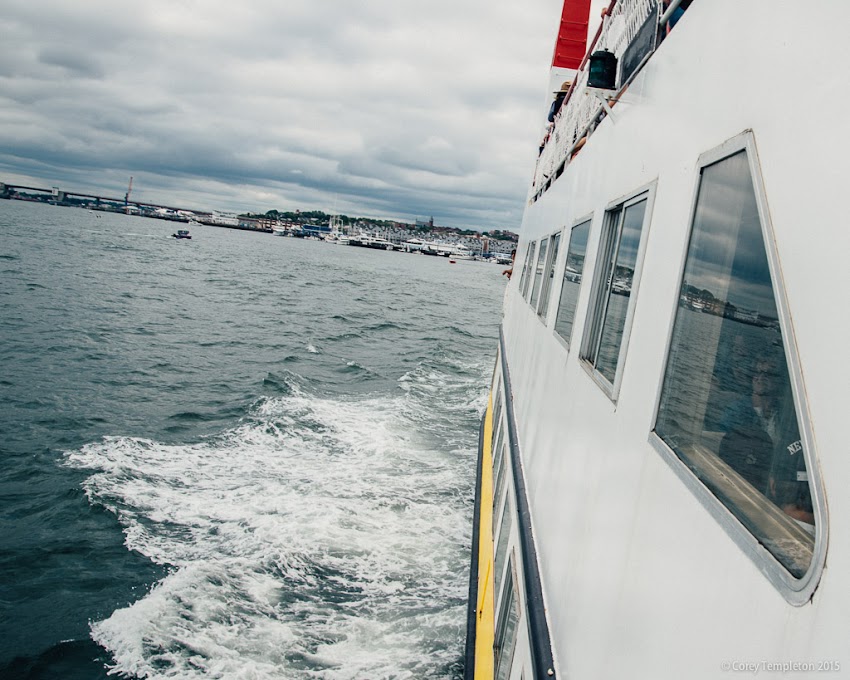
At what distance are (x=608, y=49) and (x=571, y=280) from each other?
1.54 m

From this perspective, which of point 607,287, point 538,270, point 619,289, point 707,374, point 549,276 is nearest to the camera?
point 707,374

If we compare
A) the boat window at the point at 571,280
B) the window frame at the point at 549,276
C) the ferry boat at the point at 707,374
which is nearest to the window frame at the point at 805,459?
the ferry boat at the point at 707,374

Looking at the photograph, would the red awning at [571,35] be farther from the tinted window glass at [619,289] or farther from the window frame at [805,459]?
the window frame at [805,459]

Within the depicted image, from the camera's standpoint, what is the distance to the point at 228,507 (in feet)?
33.2

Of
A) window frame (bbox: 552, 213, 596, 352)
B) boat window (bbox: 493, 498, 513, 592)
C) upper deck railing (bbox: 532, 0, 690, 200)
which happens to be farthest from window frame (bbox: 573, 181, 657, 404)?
boat window (bbox: 493, 498, 513, 592)

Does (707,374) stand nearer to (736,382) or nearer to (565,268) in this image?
(736,382)

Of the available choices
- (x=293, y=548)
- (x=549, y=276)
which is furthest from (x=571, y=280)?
(x=293, y=548)

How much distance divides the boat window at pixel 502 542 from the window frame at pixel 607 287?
6.94 ft

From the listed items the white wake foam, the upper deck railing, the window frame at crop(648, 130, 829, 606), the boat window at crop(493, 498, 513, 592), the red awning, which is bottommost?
the white wake foam

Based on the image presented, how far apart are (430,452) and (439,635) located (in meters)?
5.99

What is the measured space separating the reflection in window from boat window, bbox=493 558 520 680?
2.76 m

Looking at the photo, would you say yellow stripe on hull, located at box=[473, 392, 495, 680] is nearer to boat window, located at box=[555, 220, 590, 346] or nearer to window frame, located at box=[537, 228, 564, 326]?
window frame, located at box=[537, 228, 564, 326]

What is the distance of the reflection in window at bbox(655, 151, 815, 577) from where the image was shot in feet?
4.35

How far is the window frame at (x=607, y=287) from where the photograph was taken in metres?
2.64
